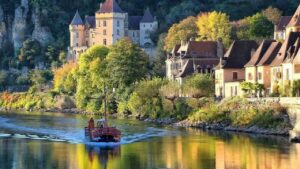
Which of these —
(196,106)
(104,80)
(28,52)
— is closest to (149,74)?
(104,80)

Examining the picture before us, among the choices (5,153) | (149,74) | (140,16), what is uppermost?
(140,16)

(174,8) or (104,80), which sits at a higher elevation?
(174,8)

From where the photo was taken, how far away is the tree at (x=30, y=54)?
556 feet

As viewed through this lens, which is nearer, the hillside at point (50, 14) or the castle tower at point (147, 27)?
the castle tower at point (147, 27)

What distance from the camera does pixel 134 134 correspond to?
82.1 m

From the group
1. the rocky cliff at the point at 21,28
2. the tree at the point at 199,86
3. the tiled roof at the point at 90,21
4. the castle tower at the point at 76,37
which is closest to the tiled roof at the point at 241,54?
the tree at the point at 199,86

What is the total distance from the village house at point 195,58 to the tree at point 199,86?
5839 mm

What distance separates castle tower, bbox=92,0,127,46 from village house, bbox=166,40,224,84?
44354 millimetres

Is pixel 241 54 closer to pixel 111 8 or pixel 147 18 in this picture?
pixel 147 18

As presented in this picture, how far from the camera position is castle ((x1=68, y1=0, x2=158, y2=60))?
A: 16100 cm

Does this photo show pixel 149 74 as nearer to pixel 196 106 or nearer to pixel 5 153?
pixel 196 106

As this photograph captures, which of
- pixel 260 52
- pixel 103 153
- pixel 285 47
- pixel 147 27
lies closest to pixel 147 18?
pixel 147 27

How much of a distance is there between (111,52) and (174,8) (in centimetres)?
4262

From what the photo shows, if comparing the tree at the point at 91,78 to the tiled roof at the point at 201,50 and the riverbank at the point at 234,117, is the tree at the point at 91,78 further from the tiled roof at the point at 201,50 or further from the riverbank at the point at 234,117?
the tiled roof at the point at 201,50
